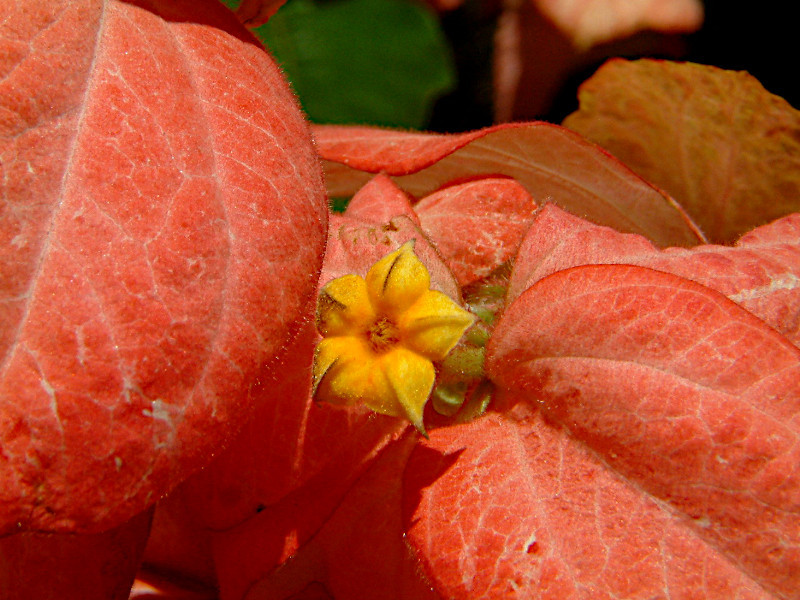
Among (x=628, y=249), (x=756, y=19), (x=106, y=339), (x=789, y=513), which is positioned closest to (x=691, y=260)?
(x=628, y=249)

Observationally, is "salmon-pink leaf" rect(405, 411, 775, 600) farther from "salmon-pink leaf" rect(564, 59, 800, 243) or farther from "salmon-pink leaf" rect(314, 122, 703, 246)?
"salmon-pink leaf" rect(564, 59, 800, 243)

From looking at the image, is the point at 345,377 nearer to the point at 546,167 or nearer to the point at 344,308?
the point at 344,308

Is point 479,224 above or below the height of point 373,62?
above

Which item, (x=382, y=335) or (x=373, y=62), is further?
(x=373, y=62)

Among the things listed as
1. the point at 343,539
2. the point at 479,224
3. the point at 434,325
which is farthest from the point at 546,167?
the point at 343,539

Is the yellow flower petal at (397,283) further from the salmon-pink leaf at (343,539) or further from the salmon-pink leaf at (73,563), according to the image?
the salmon-pink leaf at (73,563)

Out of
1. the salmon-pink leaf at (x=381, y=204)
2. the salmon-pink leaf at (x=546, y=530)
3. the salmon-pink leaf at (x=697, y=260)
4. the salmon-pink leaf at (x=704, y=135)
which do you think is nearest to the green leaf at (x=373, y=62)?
the salmon-pink leaf at (x=704, y=135)
